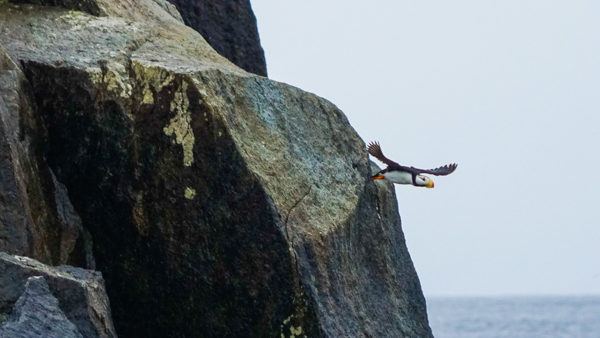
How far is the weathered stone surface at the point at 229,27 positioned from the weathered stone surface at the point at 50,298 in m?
6.67

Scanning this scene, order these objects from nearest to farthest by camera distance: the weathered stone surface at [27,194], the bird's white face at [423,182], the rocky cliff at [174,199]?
the weathered stone surface at [27,194]
the rocky cliff at [174,199]
the bird's white face at [423,182]

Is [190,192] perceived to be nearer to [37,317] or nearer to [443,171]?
[37,317]

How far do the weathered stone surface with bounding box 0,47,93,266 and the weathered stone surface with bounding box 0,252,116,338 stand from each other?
0.61 meters

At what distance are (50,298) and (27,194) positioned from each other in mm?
1400

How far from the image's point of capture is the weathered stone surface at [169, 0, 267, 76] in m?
15.9

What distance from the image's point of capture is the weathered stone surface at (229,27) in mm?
15891

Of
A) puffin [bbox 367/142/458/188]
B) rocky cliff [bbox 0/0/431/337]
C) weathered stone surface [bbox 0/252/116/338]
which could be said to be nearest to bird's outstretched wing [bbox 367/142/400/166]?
puffin [bbox 367/142/458/188]

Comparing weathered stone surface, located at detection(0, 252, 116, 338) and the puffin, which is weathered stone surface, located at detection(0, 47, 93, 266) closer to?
weathered stone surface, located at detection(0, 252, 116, 338)

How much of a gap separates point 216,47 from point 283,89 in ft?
14.2

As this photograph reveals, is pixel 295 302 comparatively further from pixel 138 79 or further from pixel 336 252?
pixel 138 79

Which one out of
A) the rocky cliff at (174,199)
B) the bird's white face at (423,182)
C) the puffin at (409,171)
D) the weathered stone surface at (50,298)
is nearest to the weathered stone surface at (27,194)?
the rocky cliff at (174,199)

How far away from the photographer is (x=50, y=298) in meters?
9.06

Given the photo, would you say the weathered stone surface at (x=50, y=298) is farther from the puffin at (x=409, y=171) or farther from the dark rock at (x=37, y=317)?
the puffin at (x=409, y=171)

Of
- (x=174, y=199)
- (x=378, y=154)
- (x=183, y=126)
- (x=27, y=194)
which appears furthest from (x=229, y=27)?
(x=27, y=194)
